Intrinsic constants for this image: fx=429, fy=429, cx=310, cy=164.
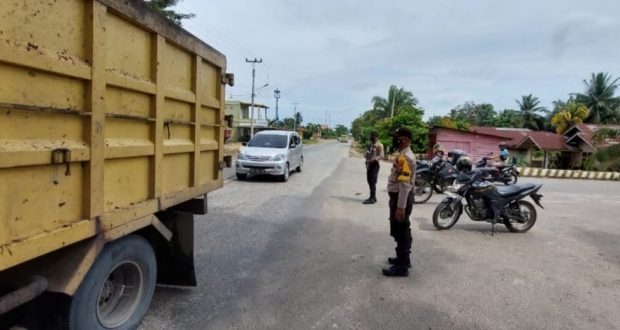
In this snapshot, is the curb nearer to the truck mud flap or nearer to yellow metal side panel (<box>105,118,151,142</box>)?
the truck mud flap

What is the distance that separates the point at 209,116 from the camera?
4211mm

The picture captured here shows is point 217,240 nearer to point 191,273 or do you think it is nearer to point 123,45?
point 191,273

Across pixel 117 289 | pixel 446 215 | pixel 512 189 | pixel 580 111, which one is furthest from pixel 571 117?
pixel 117 289

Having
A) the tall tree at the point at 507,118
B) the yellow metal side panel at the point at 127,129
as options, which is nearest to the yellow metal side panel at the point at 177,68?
the yellow metal side panel at the point at 127,129

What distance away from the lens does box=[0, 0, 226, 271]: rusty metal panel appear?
6.50ft

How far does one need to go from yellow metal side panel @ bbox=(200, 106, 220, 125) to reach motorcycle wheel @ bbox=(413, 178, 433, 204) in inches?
289

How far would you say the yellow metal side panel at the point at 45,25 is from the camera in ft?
6.27

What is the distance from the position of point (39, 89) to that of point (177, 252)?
214cm

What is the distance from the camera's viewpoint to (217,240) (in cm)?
604

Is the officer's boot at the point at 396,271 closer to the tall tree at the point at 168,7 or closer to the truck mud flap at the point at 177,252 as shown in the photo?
the truck mud flap at the point at 177,252

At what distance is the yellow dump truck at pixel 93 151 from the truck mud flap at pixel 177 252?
0.01m

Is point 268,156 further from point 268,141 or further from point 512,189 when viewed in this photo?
point 512,189

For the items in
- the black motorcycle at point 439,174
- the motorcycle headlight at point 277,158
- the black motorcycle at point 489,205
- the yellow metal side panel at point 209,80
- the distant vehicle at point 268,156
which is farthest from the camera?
the motorcycle headlight at point 277,158

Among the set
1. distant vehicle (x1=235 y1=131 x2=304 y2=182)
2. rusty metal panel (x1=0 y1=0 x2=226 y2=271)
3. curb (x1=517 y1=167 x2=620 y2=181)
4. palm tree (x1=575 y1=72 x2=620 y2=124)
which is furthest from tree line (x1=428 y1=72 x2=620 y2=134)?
rusty metal panel (x1=0 y1=0 x2=226 y2=271)
